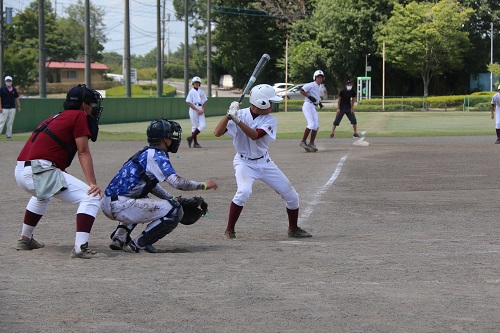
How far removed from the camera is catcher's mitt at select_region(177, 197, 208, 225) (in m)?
8.91

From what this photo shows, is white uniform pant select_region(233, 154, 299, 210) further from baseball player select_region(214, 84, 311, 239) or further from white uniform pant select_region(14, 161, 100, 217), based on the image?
white uniform pant select_region(14, 161, 100, 217)

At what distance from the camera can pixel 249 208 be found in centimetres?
1252

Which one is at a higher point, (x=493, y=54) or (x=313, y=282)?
(x=493, y=54)

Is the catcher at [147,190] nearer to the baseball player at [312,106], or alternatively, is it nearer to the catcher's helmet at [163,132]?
the catcher's helmet at [163,132]

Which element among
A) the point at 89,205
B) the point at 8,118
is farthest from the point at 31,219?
the point at 8,118

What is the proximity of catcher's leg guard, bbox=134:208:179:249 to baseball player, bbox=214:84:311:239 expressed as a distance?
116 cm

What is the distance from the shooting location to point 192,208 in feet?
29.4

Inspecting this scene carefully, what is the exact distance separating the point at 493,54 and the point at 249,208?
7838cm

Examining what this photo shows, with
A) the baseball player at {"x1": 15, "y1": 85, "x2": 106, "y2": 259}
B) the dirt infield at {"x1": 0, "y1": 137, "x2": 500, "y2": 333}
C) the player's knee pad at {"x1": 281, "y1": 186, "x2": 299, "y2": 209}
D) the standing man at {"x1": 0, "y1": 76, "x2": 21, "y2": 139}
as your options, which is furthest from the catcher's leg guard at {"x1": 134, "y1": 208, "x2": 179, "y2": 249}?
the standing man at {"x1": 0, "y1": 76, "x2": 21, "y2": 139}

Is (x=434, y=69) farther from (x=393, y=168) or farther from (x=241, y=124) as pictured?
(x=241, y=124)

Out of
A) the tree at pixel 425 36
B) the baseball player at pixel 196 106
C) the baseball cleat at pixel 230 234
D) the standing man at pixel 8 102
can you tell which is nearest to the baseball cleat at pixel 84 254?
the baseball cleat at pixel 230 234

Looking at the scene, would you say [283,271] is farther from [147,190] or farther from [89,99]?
[89,99]

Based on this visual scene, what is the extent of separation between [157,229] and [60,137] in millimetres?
1292

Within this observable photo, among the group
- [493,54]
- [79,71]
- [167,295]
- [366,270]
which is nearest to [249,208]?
[366,270]
